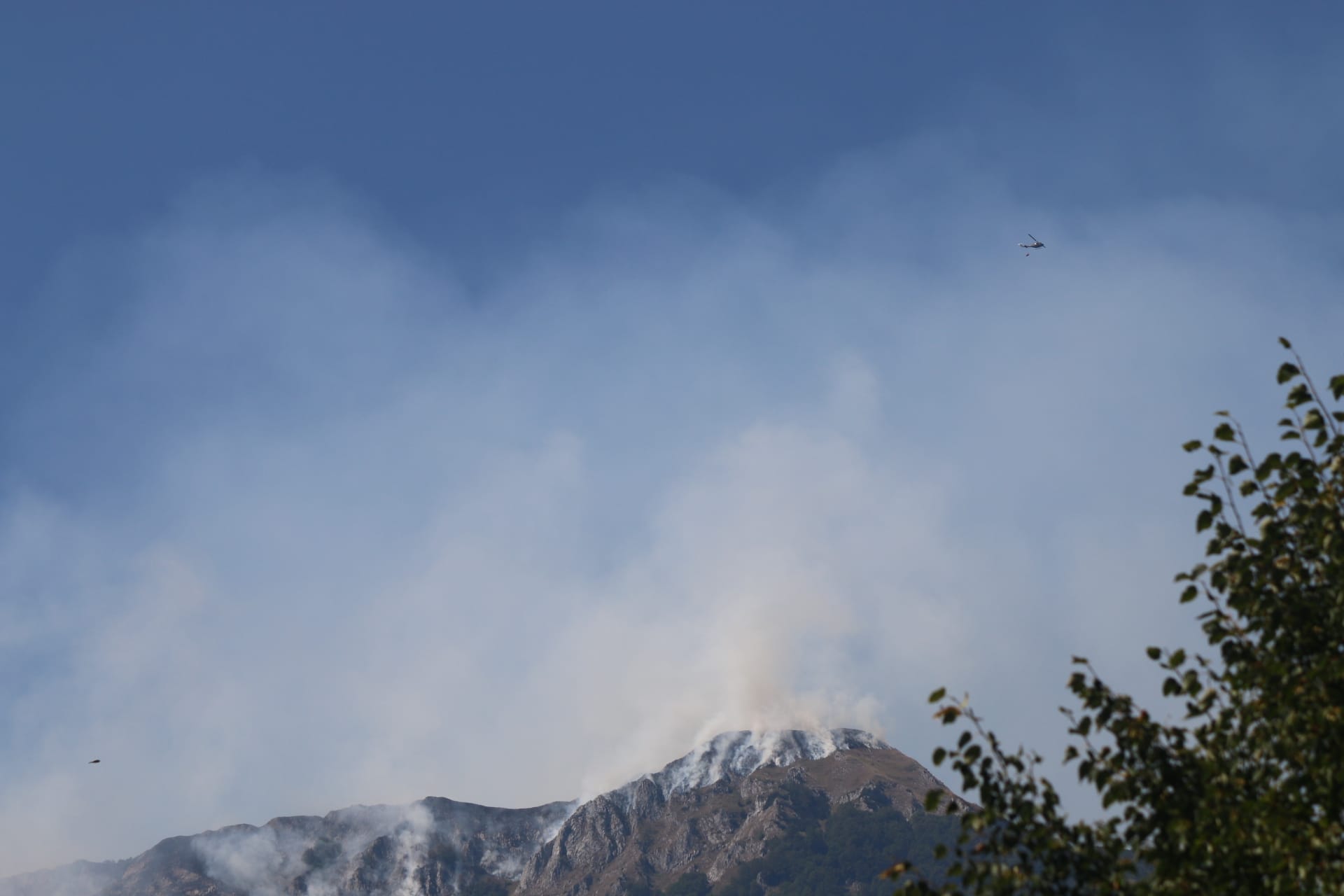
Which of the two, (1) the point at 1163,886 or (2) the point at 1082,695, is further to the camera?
(2) the point at 1082,695

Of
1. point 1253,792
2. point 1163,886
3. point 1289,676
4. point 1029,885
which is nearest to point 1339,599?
point 1289,676

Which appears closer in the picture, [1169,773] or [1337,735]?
[1337,735]

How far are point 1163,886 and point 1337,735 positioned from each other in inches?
154

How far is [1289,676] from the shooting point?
20391 mm

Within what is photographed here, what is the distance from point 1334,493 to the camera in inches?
839

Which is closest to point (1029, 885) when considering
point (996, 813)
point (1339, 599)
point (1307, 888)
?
point (996, 813)

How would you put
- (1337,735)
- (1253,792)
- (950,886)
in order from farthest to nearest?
1. (1253,792)
2. (1337,735)
3. (950,886)

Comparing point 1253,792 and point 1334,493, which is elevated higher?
point 1334,493

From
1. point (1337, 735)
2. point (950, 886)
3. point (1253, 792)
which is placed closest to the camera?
point (950, 886)

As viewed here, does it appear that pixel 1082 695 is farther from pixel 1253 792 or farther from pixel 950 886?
pixel 950 886

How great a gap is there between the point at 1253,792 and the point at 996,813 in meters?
5.06

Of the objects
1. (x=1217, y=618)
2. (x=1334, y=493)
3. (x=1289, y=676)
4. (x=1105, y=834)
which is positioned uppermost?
(x=1334, y=493)

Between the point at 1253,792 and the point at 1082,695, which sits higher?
the point at 1082,695

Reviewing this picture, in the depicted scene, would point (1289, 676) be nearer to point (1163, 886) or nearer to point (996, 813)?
point (1163, 886)
